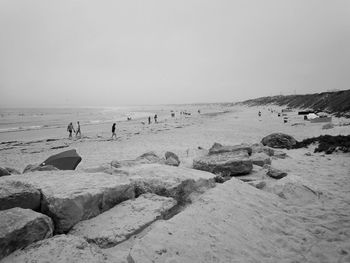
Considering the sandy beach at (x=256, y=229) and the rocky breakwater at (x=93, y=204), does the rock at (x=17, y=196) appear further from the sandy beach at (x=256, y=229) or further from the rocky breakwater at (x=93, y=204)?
the sandy beach at (x=256, y=229)

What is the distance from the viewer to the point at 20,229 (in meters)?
2.96

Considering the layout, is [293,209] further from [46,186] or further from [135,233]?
[46,186]

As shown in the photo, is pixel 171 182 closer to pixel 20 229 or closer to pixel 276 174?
pixel 20 229

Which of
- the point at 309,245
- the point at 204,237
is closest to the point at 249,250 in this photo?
the point at 204,237

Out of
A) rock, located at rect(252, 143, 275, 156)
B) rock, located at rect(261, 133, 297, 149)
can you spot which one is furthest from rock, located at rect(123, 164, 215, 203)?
rock, located at rect(261, 133, 297, 149)

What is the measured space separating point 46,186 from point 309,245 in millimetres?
4945

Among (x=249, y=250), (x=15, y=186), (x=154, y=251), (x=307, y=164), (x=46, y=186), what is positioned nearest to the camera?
(x=154, y=251)

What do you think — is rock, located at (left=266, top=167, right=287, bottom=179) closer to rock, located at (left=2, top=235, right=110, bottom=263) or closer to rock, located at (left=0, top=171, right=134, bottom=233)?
rock, located at (left=0, top=171, right=134, bottom=233)

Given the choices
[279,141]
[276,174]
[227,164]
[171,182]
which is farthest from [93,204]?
[279,141]

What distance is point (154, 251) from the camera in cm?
309

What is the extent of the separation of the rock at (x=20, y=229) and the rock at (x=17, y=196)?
379 mm

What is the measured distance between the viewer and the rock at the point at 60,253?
2738 millimetres

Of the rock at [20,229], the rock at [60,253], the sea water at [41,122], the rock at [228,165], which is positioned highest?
the rock at [20,229]

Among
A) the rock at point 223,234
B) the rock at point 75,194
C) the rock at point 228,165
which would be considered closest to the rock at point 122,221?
the rock at point 75,194
